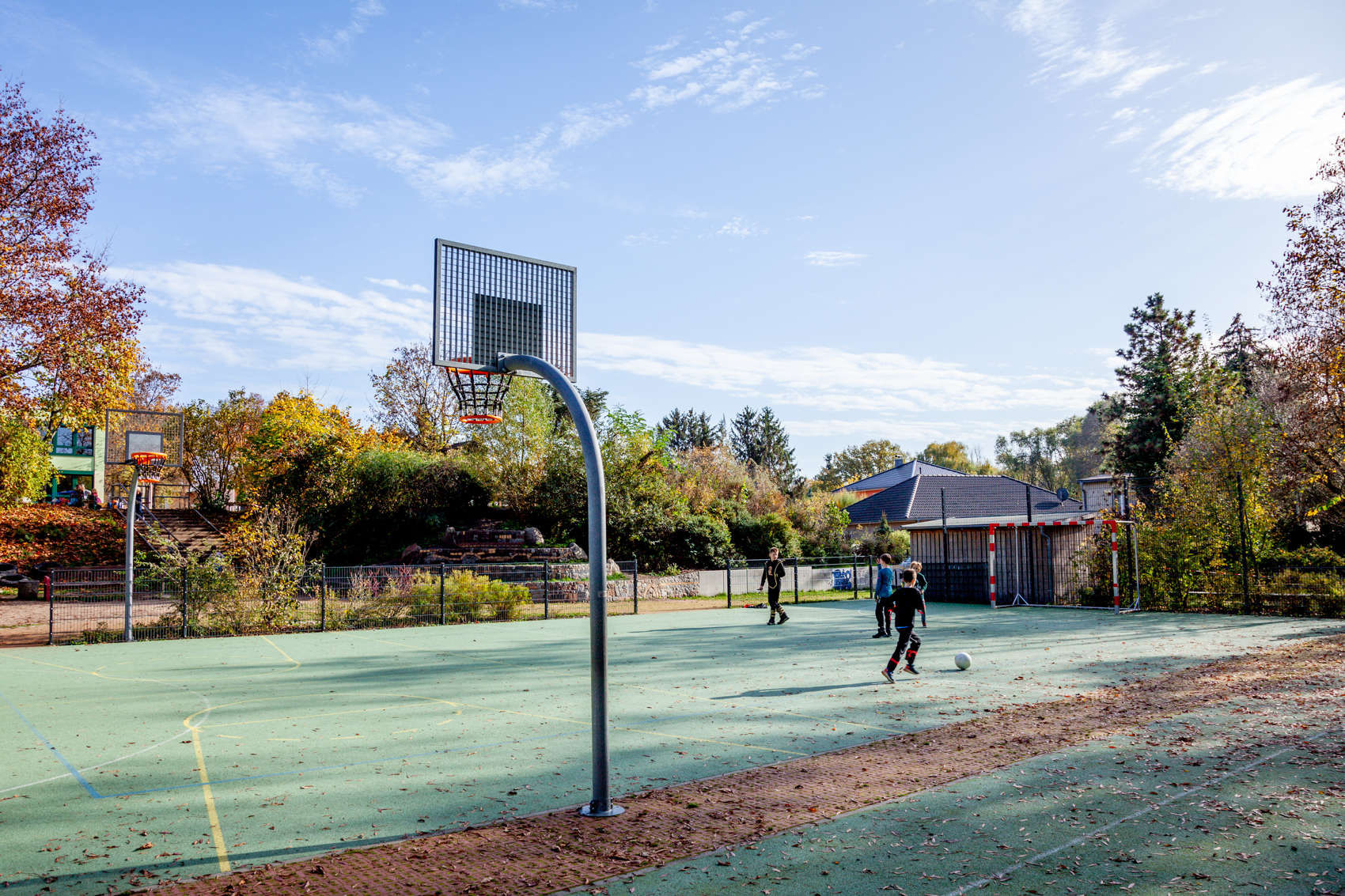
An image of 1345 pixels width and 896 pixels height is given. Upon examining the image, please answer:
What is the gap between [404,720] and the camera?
29.0 feet

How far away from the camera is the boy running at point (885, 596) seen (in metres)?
16.1

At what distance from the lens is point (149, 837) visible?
516 centimetres

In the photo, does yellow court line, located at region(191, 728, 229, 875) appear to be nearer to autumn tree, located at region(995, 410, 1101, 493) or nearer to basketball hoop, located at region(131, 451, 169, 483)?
basketball hoop, located at region(131, 451, 169, 483)

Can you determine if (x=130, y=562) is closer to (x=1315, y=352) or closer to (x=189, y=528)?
(x=189, y=528)

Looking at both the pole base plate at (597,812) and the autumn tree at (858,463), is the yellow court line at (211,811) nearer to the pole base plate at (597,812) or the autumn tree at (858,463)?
the pole base plate at (597,812)

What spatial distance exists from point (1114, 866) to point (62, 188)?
25471 millimetres

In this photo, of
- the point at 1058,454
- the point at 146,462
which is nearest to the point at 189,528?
the point at 146,462

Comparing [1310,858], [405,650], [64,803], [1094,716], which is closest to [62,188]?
[405,650]

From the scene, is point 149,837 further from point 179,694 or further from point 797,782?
point 179,694

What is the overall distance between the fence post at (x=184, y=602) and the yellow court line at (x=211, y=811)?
10.6 m

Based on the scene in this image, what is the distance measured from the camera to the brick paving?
14.4 ft

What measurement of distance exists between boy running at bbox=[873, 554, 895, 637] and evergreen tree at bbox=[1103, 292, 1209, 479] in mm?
22153

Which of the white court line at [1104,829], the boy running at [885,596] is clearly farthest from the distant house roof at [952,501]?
the white court line at [1104,829]

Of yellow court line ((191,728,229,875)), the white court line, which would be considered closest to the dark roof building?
the white court line
